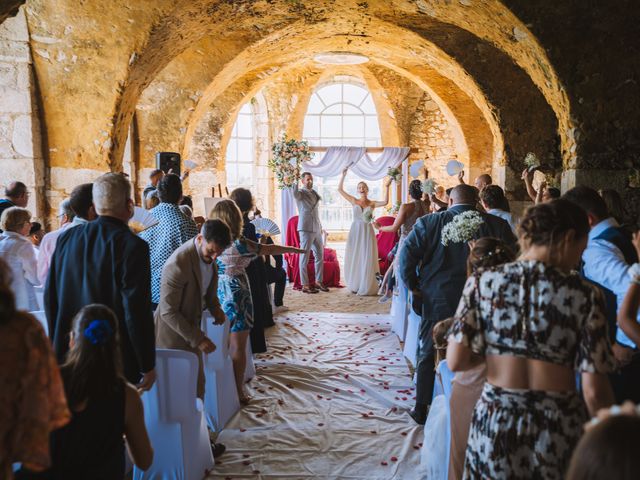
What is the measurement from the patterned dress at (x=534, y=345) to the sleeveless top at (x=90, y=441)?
120 centimetres

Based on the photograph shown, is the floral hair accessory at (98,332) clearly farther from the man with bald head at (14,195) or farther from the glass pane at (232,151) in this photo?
the glass pane at (232,151)

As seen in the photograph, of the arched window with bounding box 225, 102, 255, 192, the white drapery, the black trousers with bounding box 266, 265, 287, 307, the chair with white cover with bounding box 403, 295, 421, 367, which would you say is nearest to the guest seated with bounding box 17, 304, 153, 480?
the chair with white cover with bounding box 403, 295, 421, 367

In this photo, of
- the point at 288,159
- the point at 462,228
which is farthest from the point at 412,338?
the point at 288,159

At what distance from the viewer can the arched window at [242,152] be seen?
15633mm

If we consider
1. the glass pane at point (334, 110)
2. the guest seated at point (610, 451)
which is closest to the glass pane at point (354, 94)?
the glass pane at point (334, 110)

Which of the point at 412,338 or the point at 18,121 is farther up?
the point at 18,121

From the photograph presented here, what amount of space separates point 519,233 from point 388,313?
581 centimetres

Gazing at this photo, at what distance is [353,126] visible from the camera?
54.5 feet

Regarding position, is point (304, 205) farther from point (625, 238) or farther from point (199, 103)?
point (625, 238)

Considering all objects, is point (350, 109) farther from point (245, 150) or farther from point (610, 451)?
A: point (610, 451)

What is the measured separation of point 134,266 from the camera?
98.5 inches

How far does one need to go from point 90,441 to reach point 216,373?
197cm

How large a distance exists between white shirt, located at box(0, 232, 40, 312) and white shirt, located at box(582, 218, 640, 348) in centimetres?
349

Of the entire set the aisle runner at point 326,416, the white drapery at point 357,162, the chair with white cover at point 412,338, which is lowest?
the aisle runner at point 326,416
